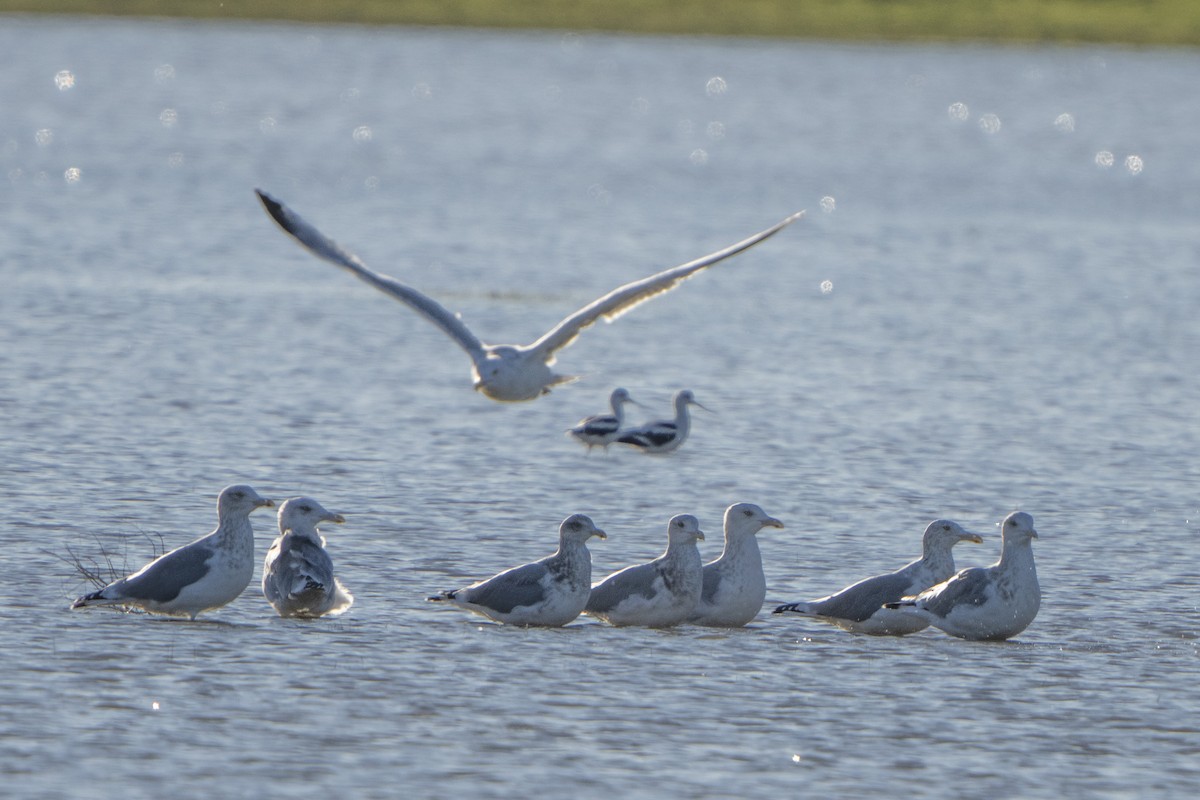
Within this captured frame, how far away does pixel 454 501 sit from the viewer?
16250 millimetres

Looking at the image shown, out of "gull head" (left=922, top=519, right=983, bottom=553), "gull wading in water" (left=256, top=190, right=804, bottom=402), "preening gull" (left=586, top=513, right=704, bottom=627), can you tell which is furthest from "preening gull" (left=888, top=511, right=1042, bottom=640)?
"gull wading in water" (left=256, top=190, right=804, bottom=402)

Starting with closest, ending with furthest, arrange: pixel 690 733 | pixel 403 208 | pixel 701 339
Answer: pixel 690 733
pixel 701 339
pixel 403 208

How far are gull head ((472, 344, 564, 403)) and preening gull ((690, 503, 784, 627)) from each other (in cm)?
479

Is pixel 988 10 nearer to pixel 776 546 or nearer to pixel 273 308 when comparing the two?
pixel 273 308

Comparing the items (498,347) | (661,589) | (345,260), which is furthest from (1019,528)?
(345,260)

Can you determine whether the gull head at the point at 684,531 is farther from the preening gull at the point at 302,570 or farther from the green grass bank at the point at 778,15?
the green grass bank at the point at 778,15

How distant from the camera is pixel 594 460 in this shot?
19.1 meters

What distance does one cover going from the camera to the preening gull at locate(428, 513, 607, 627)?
12336mm

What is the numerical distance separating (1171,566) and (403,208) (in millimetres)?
29044

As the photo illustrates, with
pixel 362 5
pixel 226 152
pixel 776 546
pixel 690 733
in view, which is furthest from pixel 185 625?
pixel 362 5

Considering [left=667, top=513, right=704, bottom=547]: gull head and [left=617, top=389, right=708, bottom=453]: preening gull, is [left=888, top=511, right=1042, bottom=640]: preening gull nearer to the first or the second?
[left=667, top=513, right=704, bottom=547]: gull head

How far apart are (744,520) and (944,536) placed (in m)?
1.27

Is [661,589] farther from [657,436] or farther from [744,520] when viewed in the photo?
[657,436]

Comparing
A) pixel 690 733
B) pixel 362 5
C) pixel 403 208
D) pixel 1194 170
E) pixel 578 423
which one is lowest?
pixel 690 733
